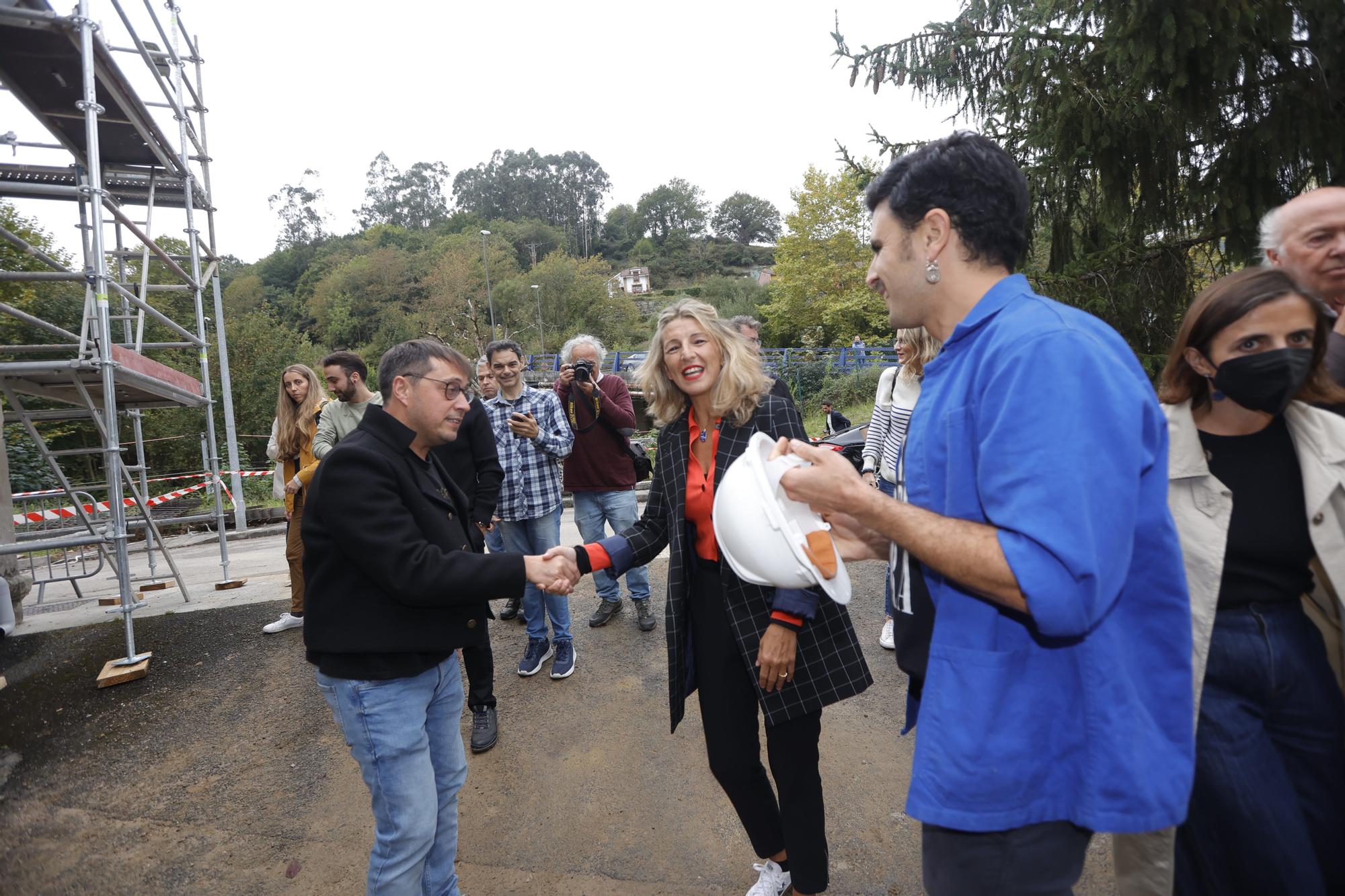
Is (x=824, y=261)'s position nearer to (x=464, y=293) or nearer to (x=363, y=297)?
(x=464, y=293)

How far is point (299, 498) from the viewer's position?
4.85 m

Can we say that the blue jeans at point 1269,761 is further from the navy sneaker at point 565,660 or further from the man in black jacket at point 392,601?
the navy sneaker at point 565,660

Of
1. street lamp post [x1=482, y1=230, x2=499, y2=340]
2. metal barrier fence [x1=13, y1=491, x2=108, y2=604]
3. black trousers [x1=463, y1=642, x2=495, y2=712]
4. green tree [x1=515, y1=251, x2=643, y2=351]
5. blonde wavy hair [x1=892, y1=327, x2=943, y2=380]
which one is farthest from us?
green tree [x1=515, y1=251, x2=643, y2=351]

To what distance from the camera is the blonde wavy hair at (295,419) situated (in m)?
4.90

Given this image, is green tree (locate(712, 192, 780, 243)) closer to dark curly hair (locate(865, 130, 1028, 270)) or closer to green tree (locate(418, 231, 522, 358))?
green tree (locate(418, 231, 522, 358))

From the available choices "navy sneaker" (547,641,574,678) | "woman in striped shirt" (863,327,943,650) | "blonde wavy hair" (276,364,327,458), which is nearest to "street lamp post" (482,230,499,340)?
"blonde wavy hair" (276,364,327,458)

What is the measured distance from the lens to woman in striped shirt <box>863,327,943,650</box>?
349 cm

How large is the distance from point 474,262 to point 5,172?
192 ft

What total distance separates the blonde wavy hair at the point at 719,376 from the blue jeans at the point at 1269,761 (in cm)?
144

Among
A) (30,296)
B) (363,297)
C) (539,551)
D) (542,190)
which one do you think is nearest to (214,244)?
(539,551)

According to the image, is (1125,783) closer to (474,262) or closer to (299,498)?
(299,498)

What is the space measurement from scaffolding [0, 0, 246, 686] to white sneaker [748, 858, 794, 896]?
404 cm

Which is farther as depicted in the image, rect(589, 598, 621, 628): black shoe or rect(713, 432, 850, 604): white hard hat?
rect(589, 598, 621, 628): black shoe

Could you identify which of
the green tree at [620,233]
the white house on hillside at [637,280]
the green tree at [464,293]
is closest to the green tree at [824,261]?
the green tree at [464,293]
